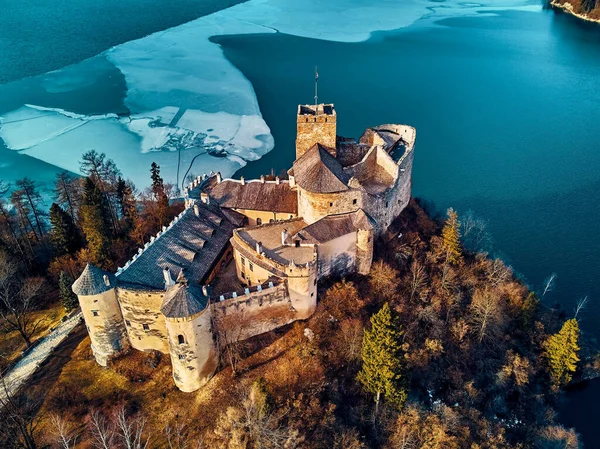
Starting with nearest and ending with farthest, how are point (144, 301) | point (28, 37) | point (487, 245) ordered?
1. point (144, 301)
2. point (487, 245)
3. point (28, 37)

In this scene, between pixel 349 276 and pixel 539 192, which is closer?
pixel 349 276

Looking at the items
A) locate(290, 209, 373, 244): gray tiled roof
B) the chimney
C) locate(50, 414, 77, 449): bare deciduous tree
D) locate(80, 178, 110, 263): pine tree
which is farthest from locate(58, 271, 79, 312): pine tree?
locate(290, 209, 373, 244): gray tiled roof

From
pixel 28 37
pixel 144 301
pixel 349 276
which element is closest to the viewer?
pixel 144 301

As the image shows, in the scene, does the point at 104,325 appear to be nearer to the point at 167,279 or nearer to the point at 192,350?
the point at 167,279

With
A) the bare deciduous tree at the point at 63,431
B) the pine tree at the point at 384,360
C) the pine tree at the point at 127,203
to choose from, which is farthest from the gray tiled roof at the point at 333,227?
the bare deciduous tree at the point at 63,431

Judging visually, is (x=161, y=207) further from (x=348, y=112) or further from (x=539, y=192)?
(x=539, y=192)

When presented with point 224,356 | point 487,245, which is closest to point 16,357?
point 224,356

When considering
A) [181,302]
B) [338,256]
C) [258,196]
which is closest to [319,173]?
[338,256]
